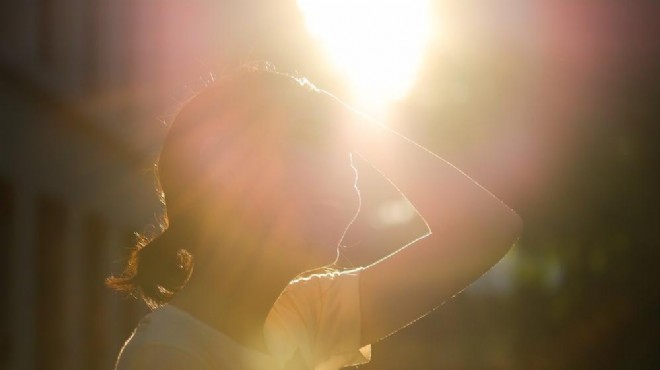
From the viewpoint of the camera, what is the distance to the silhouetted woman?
2.65 m

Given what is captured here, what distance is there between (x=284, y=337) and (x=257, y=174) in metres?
0.37

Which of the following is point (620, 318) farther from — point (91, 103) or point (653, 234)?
point (91, 103)

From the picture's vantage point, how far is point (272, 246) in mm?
2785

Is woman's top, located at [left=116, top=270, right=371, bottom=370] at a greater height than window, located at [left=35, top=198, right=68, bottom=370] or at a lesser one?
lesser

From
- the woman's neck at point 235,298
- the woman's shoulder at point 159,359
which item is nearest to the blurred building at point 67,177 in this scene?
the woman's neck at point 235,298

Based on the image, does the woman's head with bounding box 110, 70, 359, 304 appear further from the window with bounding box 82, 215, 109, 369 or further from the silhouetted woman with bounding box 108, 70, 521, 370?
the window with bounding box 82, 215, 109, 369

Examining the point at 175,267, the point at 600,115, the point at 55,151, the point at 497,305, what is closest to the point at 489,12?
the point at 600,115

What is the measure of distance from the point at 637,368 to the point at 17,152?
30.4ft

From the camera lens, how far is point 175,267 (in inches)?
118

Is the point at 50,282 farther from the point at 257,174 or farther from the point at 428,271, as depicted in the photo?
the point at 257,174

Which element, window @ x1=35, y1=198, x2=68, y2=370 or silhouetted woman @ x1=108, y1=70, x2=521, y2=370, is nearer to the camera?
silhouetted woman @ x1=108, y1=70, x2=521, y2=370

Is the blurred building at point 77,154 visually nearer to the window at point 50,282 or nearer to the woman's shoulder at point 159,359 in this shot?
the window at point 50,282

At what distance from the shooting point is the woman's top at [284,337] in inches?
95.9

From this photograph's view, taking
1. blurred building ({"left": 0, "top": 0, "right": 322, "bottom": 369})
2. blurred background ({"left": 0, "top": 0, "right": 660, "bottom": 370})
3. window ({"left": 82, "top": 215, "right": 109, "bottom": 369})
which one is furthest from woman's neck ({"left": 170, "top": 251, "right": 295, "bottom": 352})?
window ({"left": 82, "top": 215, "right": 109, "bottom": 369})
